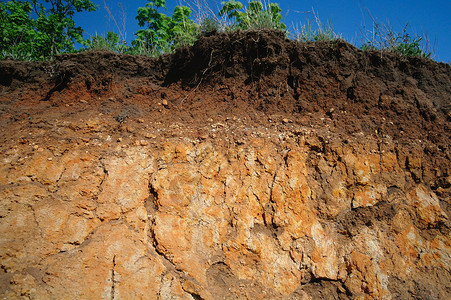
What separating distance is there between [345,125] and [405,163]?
0.92 m

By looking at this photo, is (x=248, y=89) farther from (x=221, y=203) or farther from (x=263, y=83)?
(x=221, y=203)

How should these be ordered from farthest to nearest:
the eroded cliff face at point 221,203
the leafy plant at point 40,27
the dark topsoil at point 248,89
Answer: the leafy plant at point 40,27 < the dark topsoil at point 248,89 < the eroded cliff face at point 221,203

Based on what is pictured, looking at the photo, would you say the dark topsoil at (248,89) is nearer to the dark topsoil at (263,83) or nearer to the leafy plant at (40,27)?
the dark topsoil at (263,83)

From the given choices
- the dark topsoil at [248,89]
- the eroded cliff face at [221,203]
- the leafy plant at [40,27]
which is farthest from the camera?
the leafy plant at [40,27]

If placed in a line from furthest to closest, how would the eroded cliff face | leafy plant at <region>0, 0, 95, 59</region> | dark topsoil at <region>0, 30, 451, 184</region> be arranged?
leafy plant at <region>0, 0, 95, 59</region>, dark topsoil at <region>0, 30, 451, 184</region>, the eroded cliff face

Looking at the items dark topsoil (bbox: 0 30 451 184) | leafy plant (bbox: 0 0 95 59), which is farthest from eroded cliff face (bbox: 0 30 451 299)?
leafy plant (bbox: 0 0 95 59)

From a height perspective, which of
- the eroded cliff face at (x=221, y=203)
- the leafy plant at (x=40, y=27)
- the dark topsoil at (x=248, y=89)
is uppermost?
the leafy plant at (x=40, y=27)

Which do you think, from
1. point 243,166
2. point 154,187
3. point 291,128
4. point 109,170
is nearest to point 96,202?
point 109,170

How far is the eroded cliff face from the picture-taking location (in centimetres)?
283

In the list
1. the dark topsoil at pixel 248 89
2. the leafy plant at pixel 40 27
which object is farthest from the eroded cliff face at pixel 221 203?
the leafy plant at pixel 40 27

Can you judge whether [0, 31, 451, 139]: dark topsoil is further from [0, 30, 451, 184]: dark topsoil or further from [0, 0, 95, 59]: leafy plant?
[0, 0, 95, 59]: leafy plant

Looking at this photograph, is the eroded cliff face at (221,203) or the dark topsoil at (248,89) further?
the dark topsoil at (248,89)

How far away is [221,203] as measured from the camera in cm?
325

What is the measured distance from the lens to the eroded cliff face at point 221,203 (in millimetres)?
2828
